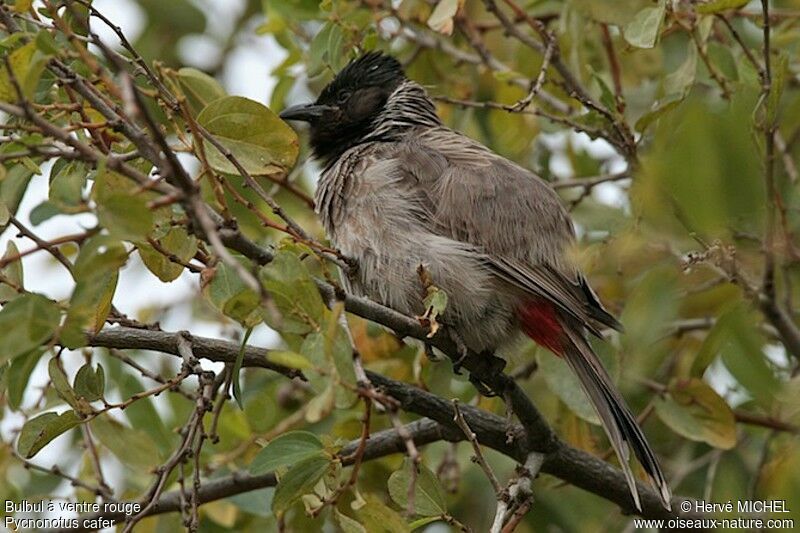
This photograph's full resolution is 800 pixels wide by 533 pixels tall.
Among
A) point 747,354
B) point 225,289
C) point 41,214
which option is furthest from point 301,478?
point 41,214

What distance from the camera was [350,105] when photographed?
4.31 meters

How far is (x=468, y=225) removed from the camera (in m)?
3.65

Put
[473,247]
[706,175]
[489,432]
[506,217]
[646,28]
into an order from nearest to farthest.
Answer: [706,175] < [646,28] < [489,432] < [473,247] < [506,217]

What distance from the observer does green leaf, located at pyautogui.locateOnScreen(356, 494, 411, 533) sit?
2.31m

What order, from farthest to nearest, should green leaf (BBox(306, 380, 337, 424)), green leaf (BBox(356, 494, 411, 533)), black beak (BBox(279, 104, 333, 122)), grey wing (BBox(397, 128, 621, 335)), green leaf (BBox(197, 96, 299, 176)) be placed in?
black beak (BBox(279, 104, 333, 122)), grey wing (BBox(397, 128, 621, 335)), green leaf (BBox(197, 96, 299, 176)), green leaf (BBox(356, 494, 411, 533)), green leaf (BBox(306, 380, 337, 424))

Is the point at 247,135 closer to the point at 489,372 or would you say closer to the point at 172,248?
the point at 172,248

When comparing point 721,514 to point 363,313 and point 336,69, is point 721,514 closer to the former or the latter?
point 363,313

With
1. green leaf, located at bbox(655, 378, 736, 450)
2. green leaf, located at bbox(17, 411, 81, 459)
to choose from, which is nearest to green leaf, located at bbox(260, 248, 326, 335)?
green leaf, located at bbox(17, 411, 81, 459)

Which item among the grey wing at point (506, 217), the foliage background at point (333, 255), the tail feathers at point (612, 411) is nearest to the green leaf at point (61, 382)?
the foliage background at point (333, 255)

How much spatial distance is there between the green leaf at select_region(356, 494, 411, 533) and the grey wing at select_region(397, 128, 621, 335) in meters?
1.25

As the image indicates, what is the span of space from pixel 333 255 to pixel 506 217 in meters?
0.88

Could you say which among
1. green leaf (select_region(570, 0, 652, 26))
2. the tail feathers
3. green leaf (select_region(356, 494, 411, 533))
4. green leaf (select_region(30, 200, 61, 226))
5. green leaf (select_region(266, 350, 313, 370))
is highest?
green leaf (select_region(570, 0, 652, 26))

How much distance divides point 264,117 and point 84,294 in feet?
2.36

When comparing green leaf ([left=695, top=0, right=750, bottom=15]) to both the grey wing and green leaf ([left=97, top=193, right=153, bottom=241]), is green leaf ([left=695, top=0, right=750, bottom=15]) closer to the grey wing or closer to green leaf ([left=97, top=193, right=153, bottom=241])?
the grey wing
